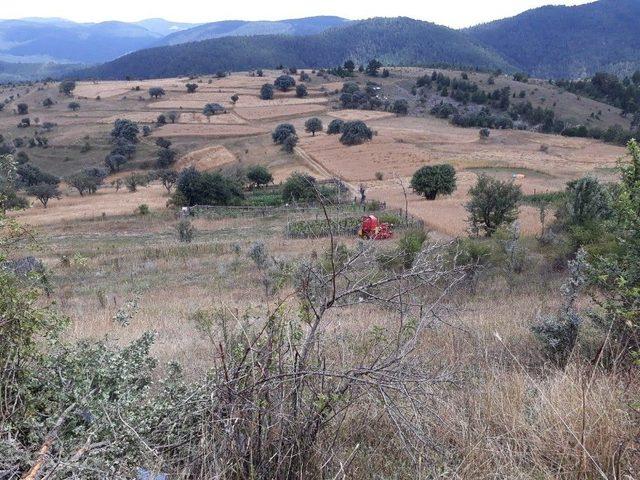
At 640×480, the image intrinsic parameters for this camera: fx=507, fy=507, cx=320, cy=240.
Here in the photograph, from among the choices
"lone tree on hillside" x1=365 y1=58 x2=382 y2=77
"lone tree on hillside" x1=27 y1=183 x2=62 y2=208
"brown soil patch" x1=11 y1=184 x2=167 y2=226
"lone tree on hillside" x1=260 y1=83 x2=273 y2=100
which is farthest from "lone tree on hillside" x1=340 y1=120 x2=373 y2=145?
"lone tree on hillside" x1=365 y1=58 x2=382 y2=77

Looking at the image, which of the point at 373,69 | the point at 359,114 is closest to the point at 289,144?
the point at 359,114

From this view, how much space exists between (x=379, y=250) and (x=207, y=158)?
6281 centimetres

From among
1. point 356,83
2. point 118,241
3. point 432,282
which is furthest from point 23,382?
point 356,83

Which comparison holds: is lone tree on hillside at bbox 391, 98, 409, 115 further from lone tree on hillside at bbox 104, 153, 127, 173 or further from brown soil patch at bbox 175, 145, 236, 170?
lone tree on hillside at bbox 104, 153, 127, 173

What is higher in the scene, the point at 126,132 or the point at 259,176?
the point at 126,132

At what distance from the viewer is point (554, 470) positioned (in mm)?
2451

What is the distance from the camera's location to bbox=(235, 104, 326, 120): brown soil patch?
80.8m

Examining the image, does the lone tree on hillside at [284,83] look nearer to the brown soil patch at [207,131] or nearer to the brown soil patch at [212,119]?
the brown soil patch at [212,119]

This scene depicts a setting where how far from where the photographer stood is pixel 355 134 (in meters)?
63.0

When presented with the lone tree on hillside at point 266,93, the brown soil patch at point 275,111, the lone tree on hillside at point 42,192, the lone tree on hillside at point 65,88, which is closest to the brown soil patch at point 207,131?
the brown soil patch at point 275,111

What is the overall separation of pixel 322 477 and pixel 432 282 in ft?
3.50

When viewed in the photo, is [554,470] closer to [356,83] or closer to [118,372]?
[118,372]

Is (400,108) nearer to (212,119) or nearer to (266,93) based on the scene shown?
(266,93)

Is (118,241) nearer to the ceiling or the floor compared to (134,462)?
nearer to the floor
